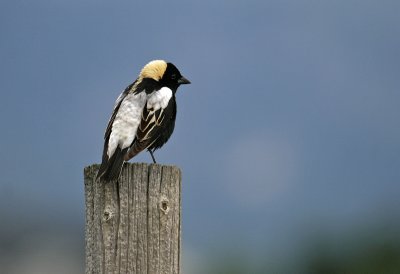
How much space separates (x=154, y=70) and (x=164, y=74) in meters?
0.22

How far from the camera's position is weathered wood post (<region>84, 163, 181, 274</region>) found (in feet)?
11.4

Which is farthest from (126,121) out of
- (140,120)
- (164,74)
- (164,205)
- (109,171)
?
(164,74)

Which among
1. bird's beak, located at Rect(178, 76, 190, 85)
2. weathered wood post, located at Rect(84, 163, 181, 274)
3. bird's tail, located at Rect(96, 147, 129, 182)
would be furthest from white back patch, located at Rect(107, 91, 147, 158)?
bird's beak, located at Rect(178, 76, 190, 85)

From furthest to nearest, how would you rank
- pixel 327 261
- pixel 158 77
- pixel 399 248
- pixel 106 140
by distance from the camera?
pixel 399 248
pixel 327 261
pixel 158 77
pixel 106 140

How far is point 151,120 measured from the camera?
539 centimetres

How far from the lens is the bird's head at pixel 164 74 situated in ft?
21.7

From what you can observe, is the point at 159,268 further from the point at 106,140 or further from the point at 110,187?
the point at 106,140

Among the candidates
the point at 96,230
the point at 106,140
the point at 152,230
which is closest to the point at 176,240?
the point at 152,230

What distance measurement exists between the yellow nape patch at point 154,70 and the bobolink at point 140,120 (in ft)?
0.17

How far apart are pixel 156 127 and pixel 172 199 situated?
6.18 feet

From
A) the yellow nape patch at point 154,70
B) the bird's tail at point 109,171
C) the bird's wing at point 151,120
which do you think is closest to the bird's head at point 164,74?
the yellow nape patch at point 154,70

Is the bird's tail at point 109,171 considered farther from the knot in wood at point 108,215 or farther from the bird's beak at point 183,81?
the bird's beak at point 183,81

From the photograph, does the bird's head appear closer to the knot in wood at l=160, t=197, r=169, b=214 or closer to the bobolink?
the bobolink

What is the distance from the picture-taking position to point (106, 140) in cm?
496
